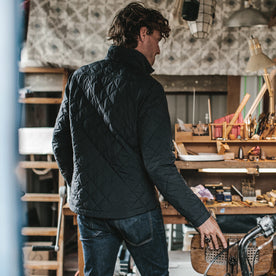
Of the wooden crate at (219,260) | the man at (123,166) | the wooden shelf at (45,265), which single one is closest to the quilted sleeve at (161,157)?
the man at (123,166)

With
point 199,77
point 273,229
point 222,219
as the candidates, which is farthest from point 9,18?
point 199,77

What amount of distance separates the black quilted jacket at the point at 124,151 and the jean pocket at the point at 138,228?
37mm

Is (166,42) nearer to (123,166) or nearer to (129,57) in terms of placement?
(129,57)

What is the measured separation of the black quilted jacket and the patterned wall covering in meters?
2.67

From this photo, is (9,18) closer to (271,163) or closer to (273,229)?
(273,229)

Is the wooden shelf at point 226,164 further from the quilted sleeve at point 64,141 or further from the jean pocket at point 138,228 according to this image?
the jean pocket at point 138,228

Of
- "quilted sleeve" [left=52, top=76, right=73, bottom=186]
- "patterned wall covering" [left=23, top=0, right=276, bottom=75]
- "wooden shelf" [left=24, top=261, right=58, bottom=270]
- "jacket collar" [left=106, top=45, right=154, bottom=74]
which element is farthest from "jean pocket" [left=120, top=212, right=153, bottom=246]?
"patterned wall covering" [left=23, top=0, right=276, bottom=75]

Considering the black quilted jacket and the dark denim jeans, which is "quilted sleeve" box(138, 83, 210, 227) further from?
the dark denim jeans

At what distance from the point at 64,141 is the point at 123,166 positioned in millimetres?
439

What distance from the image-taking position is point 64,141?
1706 millimetres

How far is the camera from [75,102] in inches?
60.6

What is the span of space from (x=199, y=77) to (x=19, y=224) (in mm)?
4372

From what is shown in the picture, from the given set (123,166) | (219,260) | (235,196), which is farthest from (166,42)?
(123,166)

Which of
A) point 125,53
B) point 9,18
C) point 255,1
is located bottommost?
point 9,18
